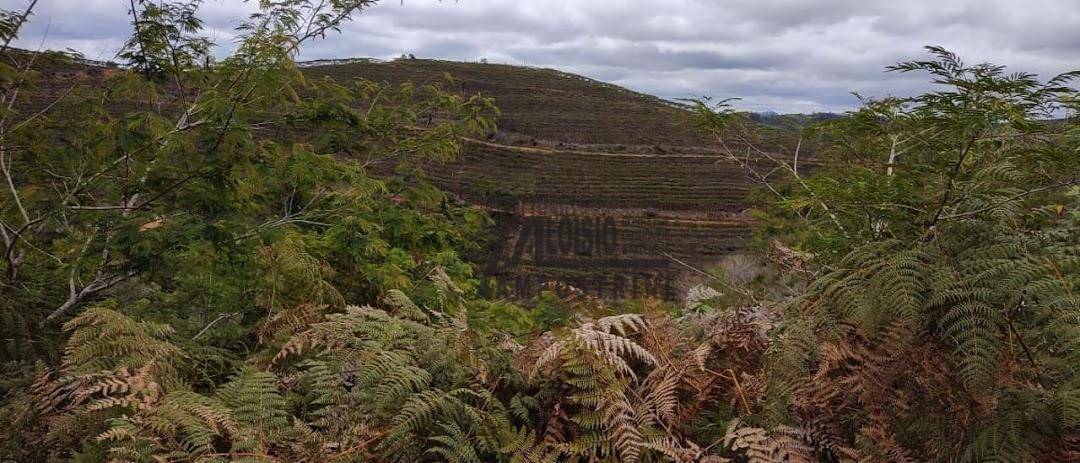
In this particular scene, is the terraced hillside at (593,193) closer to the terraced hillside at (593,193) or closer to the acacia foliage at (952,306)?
the terraced hillside at (593,193)

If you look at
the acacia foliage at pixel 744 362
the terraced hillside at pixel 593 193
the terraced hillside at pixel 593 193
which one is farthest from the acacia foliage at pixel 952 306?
the terraced hillside at pixel 593 193

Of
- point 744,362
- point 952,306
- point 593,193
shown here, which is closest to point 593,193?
point 593,193

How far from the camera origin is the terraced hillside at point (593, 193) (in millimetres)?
35531

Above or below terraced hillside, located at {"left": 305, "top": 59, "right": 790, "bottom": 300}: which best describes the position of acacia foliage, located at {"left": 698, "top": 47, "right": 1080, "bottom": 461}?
above

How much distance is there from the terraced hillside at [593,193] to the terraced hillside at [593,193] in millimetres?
100

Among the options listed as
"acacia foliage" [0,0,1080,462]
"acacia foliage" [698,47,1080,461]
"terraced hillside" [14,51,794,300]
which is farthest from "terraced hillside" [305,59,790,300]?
"acacia foliage" [698,47,1080,461]

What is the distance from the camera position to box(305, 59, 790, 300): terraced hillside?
35625 millimetres

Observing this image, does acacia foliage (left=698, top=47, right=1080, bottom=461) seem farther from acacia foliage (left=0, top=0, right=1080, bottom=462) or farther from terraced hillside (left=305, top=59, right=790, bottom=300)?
terraced hillside (left=305, top=59, right=790, bottom=300)

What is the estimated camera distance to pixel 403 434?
1795 millimetres

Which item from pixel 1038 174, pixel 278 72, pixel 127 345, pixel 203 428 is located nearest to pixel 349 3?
pixel 278 72

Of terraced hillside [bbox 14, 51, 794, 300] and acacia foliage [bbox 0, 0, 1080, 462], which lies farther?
terraced hillside [bbox 14, 51, 794, 300]

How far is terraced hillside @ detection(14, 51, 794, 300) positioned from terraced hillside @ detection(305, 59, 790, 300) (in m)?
0.10

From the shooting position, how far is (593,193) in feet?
156

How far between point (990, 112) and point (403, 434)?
2.16 meters
